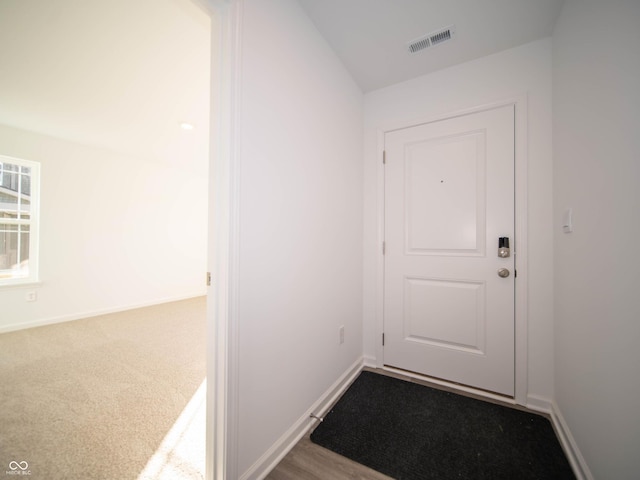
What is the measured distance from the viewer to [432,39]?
169cm

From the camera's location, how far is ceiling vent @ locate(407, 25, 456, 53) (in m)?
1.62

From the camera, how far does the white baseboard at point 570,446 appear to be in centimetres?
113

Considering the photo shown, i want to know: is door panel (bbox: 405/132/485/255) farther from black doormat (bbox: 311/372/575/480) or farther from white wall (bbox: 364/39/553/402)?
black doormat (bbox: 311/372/575/480)

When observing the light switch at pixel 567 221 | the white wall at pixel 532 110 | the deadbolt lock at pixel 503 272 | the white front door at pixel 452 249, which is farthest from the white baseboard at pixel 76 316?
the light switch at pixel 567 221

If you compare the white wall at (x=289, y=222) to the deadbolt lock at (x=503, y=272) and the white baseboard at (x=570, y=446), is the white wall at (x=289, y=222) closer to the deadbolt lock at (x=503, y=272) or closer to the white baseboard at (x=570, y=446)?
the deadbolt lock at (x=503, y=272)

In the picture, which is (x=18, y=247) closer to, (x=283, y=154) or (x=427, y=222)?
(x=283, y=154)

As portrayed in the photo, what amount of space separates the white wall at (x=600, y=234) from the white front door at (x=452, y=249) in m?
0.33

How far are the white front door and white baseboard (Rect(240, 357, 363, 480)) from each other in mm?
544

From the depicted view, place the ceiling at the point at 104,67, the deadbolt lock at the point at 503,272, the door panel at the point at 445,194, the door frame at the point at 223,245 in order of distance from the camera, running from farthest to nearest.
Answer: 1. the door panel at the point at 445,194
2. the deadbolt lock at the point at 503,272
3. the ceiling at the point at 104,67
4. the door frame at the point at 223,245

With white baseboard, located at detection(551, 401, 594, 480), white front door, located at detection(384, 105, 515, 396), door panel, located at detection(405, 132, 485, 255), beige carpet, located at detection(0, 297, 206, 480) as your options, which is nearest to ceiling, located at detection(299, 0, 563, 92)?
white front door, located at detection(384, 105, 515, 396)

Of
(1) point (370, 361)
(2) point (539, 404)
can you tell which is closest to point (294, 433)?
(1) point (370, 361)

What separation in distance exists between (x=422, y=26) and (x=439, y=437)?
8.29 feet

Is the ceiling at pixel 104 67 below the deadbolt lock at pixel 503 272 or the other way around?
the other way around

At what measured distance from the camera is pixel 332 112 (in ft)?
5.96
